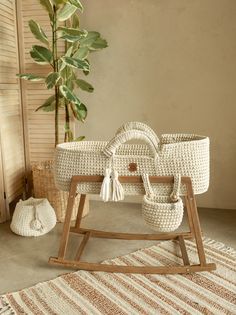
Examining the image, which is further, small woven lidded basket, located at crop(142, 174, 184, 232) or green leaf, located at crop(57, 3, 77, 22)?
green leaf, located at crop(57, 3, 77, 22)

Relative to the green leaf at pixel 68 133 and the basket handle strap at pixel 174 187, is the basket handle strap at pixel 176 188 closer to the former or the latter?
the basket handle strap at pixel 174 187

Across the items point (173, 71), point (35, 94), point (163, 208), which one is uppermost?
point (173, 71)

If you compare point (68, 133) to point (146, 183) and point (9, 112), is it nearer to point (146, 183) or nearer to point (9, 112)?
point (9, 112)

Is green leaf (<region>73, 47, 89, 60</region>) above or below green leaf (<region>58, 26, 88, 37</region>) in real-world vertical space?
below

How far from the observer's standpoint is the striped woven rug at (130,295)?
1238 mm

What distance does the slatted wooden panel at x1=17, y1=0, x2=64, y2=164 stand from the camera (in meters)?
2.14

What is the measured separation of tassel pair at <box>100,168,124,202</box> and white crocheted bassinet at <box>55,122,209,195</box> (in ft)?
0.11

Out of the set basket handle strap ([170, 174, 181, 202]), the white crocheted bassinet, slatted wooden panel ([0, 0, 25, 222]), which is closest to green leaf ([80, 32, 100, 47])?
slatted wooden panel ([0, 0, 25, 222])

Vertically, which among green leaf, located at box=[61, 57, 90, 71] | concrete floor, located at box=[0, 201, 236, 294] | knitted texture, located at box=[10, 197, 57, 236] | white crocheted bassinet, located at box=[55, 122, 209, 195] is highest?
green leaf, located at box=[61, 57, 90, 71]

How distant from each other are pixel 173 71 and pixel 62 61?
82 centimetres

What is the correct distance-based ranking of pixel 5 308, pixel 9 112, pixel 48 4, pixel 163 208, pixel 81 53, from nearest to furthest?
pixel 5 308 < pixel 163 208 < pixel 48 4 < pixel 81 53 < pixel 9 112

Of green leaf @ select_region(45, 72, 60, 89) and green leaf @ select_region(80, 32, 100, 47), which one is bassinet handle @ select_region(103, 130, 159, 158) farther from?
green leaf @ select_region(80, 32, 100, 47)

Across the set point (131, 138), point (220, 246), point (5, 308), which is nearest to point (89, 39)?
point (131, 138)

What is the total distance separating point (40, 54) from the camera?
1918 mm
